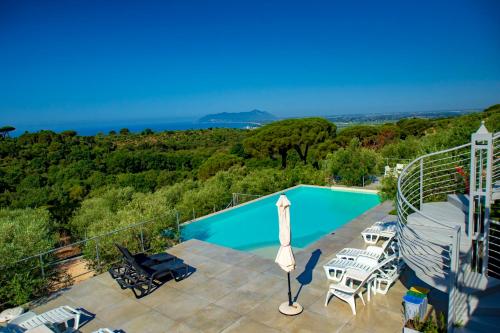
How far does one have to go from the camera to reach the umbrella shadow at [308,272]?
22.4ft

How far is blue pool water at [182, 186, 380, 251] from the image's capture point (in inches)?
487

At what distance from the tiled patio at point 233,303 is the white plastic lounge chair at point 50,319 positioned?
285mm

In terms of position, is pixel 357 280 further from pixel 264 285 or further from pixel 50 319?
pixel 50 319

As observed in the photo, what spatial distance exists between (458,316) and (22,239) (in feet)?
28.1

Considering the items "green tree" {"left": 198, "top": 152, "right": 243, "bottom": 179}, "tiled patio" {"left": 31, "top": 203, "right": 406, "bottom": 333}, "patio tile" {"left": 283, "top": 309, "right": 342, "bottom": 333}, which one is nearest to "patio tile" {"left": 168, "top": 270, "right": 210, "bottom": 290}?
"tiled patio" {"left": 31, "top": 203, "right": 406, "bottom": 333}

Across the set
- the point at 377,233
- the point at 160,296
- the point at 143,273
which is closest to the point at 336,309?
the point at 160,296

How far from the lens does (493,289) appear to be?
4773mm

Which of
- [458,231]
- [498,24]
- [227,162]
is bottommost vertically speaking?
[227,162]

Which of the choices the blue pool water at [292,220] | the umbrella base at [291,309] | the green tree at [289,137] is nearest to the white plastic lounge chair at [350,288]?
the umbrella base at [291,309]

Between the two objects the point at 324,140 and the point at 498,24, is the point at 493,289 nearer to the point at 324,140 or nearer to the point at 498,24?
the point at 498,24

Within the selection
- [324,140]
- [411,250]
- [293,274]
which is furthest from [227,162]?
[411,250]

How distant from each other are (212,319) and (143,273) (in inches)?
67.1

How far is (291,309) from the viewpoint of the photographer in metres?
5.83

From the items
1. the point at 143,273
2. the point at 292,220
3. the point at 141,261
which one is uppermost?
the point at 143,273
